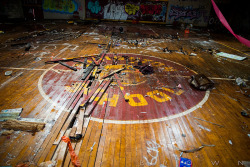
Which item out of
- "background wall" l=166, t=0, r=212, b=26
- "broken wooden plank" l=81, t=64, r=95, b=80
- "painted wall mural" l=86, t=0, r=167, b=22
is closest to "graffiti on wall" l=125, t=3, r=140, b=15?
"painted wall mural" l=86, t=0, r=167, b=22

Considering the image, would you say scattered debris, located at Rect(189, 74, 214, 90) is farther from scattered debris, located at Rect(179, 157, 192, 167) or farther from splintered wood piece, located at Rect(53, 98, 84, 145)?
splintered wood piece, located at Rect(53, 98, 84, 145)

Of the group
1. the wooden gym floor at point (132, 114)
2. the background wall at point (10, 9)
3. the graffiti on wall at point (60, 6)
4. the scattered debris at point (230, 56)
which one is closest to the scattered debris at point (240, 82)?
the wooden gym floor at point (132, 114)

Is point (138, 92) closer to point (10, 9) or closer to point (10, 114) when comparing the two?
point (10, 114)

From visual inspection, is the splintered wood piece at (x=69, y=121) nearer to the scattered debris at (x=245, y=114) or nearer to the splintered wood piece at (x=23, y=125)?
the splintered wood piece at (x=23, y=125)

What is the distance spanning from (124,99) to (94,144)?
1726 mm

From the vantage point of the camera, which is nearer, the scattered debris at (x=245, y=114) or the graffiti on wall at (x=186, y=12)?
the scattered debris at (x=245, y=114)

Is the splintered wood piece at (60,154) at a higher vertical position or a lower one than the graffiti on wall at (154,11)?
lower

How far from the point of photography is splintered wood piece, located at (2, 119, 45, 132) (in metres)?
3.10

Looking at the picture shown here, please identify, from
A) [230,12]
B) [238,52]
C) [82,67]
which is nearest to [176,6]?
[230,12]

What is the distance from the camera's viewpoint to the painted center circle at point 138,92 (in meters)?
3.79

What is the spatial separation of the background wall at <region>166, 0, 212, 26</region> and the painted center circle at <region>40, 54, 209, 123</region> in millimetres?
12747

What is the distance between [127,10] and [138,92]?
598 inches

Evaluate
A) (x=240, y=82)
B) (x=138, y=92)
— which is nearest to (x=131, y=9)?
(x=240, y=82)

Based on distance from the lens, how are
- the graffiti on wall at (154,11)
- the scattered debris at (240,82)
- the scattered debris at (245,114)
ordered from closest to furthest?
the scattered debris at (245,114), the scattered debris at (240,82), the graffiti on wall at (154,11)
